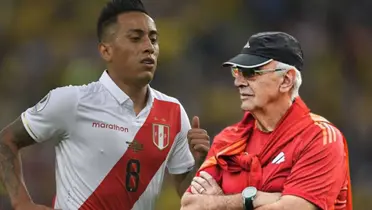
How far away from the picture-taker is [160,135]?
19.3 feet

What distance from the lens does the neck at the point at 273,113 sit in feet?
16.0

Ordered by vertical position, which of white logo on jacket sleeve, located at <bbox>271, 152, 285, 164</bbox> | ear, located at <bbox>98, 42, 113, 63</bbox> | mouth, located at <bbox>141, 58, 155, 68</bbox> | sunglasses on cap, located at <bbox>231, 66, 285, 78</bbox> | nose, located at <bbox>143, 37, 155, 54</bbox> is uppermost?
sunglasses on cap, located at <bbox>231, 66, 285, 78</bbox>

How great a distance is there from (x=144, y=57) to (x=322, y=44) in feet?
14.1

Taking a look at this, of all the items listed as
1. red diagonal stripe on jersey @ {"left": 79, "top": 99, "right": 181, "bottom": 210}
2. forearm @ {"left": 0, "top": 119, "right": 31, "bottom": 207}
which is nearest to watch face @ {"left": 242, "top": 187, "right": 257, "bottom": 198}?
red diagonal stripe on jersey @ {"left": 79, "top": 99, "right": 181, "bottom": 210}

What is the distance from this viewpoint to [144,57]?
5.82m

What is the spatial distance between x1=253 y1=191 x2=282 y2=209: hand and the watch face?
23 millimetres

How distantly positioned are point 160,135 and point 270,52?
51.8 inches

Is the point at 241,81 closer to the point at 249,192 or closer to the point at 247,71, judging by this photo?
the point at 247,71

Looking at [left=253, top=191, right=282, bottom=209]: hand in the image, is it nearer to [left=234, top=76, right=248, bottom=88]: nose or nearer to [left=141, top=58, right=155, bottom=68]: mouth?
[left=234, top=76, right=248, bottom=88]: nose

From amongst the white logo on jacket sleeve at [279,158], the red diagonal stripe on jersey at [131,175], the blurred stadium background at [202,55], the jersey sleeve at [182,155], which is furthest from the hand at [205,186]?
the blurred stadium background at [202,55]

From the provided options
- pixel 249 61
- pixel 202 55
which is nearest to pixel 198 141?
pixel 249 61

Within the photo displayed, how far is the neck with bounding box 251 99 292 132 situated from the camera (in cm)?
486

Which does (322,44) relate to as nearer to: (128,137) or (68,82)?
(68,82)

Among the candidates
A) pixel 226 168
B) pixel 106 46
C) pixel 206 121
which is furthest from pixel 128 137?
pixel 206 121
